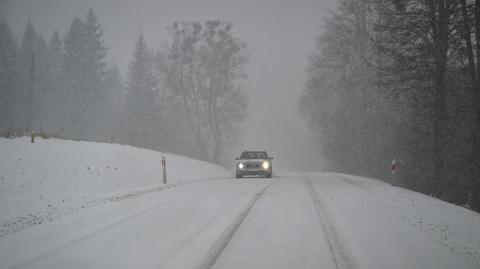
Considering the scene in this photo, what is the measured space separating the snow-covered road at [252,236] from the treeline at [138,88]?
26492mm

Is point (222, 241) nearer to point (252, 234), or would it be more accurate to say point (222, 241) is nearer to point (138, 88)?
point (252, 234)

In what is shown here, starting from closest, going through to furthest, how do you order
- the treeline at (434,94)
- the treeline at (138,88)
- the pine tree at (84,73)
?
the treeline at (434,94) → the treeline at (138,88) → the pine tree at (84,73)

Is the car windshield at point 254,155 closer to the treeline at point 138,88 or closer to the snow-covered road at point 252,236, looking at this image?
the snow-covered road at point 252,236

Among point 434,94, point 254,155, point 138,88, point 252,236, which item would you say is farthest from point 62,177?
point 138,88

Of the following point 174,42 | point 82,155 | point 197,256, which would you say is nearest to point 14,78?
point 174,42

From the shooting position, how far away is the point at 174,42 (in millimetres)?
42469

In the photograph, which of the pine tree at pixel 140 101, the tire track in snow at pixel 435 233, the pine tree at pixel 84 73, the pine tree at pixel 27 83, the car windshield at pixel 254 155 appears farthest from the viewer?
the pine tree at pixel 84 73

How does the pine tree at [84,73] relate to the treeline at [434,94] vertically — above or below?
above

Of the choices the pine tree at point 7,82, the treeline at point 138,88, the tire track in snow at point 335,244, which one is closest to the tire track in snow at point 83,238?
the tire track in snow at point 335,244

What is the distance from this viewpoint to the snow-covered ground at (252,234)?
21.9 feet

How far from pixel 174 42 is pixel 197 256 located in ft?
123

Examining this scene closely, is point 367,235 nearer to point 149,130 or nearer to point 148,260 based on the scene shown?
point 148,260

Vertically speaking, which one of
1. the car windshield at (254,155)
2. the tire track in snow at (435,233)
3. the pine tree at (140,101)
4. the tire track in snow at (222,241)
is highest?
the pine tree at (140,101)

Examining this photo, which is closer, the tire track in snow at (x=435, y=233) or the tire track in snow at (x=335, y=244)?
the tire track in snow at (x=335, y=244)
